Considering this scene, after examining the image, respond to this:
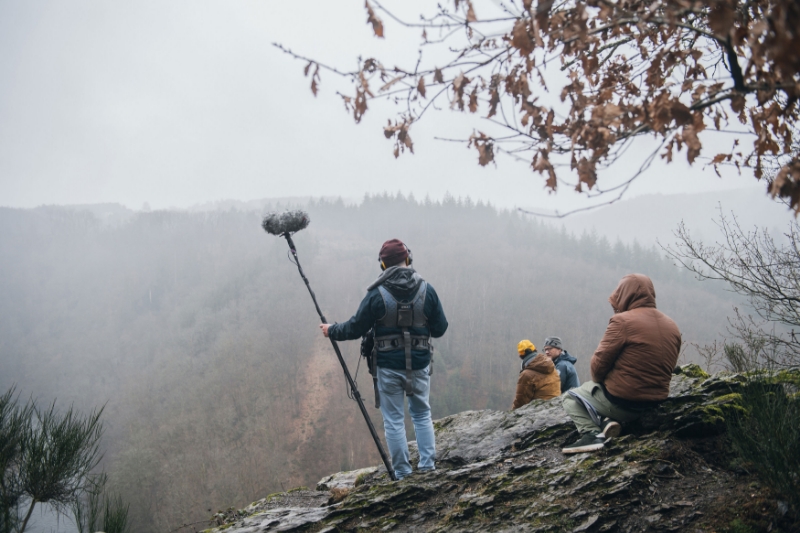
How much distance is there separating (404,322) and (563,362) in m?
3.55

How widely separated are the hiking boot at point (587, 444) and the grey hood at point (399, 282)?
1.99 meters

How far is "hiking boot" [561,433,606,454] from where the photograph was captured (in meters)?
3.74

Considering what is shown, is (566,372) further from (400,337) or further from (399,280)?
(399,280)

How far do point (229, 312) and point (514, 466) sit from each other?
94.8 m

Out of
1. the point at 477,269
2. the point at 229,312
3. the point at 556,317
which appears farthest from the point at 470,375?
the point at 229,312

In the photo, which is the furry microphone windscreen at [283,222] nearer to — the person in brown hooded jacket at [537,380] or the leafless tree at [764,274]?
the person in brown hooded jacket at [537,380]

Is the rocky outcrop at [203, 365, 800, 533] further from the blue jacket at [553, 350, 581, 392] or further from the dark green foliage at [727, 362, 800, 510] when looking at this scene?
the blue jacket at [553, 350, 581, 392]

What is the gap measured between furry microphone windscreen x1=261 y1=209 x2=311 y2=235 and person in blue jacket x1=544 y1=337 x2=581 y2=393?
12.9 ft

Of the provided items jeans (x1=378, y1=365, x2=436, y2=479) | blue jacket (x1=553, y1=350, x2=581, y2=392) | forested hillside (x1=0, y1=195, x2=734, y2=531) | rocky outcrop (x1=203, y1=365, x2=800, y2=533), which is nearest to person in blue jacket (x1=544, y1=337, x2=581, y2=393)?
blue jacket (x1=553, y1=350, x2=581, y2=392)

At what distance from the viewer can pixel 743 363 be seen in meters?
5.43

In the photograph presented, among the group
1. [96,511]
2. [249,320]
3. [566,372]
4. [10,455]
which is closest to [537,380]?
[566,372]

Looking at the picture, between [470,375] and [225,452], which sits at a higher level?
[470,375]

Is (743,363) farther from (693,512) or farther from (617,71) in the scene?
(617,71)

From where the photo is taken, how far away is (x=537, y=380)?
604 centimetres
